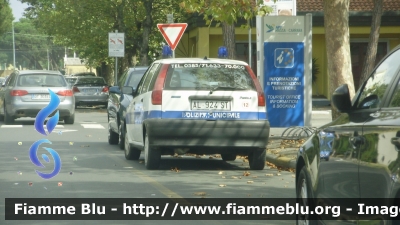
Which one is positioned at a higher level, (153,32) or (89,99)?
(153,32)

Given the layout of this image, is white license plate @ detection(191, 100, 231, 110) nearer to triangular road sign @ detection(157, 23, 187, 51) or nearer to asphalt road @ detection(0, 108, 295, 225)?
asphalt road @ detection(0, 108, 295, 225)

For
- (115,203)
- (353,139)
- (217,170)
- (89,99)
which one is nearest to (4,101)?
(89,99)

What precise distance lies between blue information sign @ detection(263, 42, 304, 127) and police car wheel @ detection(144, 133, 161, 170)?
19.2ft

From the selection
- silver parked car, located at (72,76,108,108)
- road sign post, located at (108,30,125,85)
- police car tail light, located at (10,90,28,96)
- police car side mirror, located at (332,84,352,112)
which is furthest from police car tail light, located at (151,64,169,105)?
silver parked car, located at (72,76,108,108)

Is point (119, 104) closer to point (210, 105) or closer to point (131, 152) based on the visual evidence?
point (131, 152)

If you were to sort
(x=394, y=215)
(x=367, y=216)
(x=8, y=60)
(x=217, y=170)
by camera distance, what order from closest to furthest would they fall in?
(x=394, y=215) < (x=367, y=216) < (x=217, y=170) < (x=8, y=60)

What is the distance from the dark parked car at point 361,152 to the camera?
16.2ft

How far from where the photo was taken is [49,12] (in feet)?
160

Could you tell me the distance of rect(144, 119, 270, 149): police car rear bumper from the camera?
40.9 feet

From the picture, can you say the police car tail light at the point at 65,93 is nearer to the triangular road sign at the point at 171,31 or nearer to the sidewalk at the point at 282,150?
the triangular road sign at the point at 171,31

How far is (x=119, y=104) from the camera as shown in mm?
17281

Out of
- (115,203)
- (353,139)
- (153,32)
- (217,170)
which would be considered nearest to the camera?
(353,139)

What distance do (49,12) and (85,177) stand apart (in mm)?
37878

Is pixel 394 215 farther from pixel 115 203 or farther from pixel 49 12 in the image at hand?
pixel 49 12
